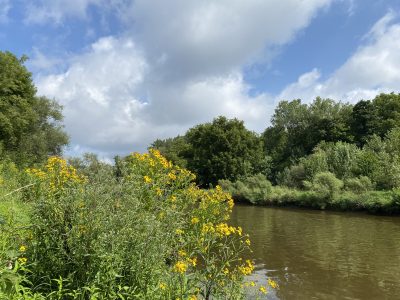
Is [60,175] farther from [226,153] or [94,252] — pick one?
[226,153]

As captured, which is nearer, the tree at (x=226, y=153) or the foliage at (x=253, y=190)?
the foliage at (x=253, y=190)

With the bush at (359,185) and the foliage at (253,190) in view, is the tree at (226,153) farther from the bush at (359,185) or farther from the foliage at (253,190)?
the bush at (359,185)

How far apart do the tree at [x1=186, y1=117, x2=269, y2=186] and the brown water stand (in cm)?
2763

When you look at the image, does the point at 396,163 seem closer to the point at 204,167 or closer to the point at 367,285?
the point at 367,285

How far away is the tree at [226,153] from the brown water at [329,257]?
27.6m

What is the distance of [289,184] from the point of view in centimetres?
3672

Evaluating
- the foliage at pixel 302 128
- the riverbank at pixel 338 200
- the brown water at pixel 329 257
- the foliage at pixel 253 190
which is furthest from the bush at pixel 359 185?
the foliage at pixel 302 128

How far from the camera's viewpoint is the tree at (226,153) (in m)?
48.1

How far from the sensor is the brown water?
8.90 m

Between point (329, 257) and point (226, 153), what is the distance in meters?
36.4

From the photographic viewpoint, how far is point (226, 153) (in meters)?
48.3

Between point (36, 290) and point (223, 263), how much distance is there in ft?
7.46

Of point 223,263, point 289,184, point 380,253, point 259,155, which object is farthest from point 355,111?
point 223,263

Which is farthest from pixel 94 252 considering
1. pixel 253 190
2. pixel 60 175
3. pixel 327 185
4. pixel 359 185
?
pixel 253 190
